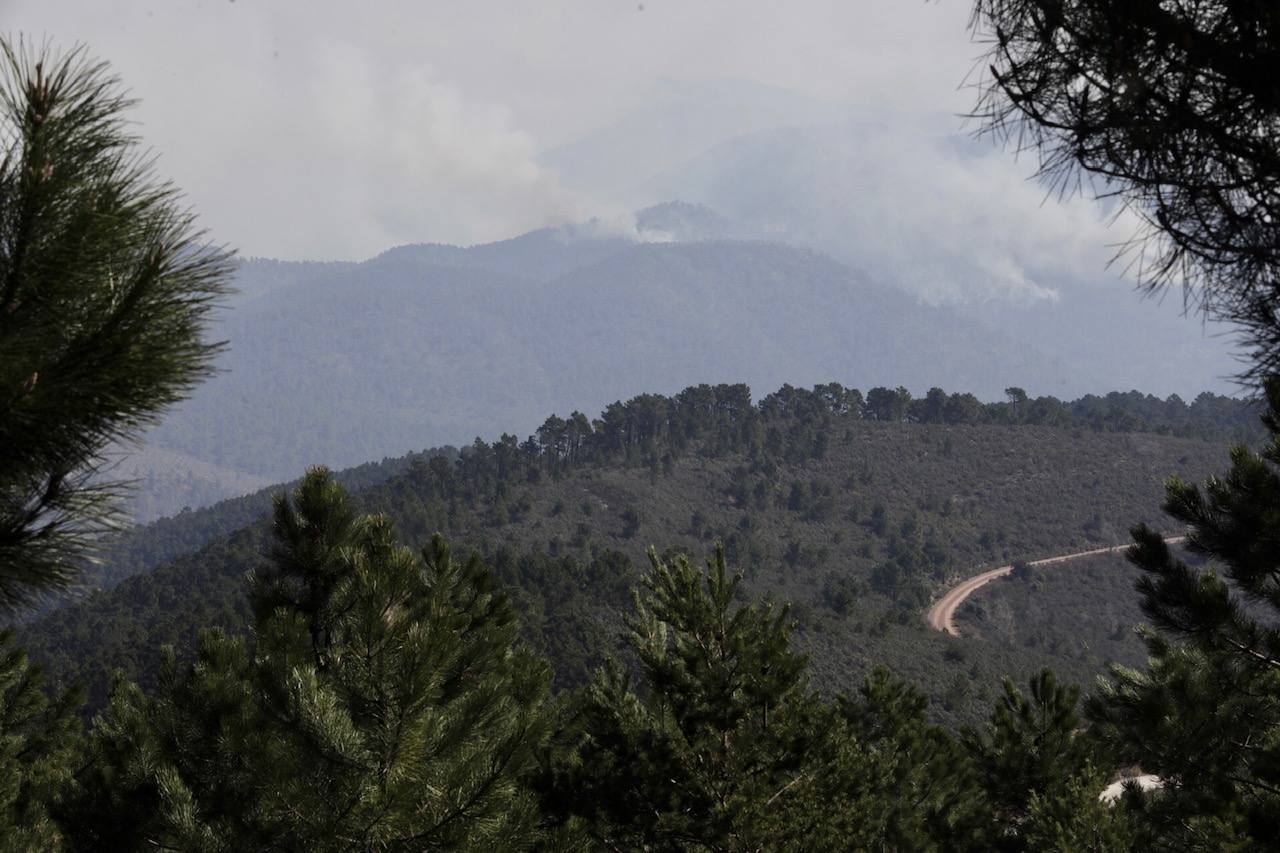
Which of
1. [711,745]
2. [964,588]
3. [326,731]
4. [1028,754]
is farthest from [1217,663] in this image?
[964,588]

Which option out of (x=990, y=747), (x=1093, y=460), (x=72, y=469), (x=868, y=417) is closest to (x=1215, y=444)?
(x=1093, y=460)

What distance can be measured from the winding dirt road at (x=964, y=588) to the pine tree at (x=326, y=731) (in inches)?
3034

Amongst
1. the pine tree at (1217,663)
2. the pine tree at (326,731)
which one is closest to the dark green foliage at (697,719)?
the pine tree at (326,731)

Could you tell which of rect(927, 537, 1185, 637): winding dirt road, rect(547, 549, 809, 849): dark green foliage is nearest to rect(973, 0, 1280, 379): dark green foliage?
rect(547, 549, 809, 849): dark green foliage

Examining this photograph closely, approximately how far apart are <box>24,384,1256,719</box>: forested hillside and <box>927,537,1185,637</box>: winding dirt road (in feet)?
5.78

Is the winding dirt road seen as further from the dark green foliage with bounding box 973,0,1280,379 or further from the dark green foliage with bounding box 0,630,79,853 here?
the dark green foliage with bounding box 973,0,1280,379

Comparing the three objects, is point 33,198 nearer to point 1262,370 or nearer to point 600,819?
point 1262,370

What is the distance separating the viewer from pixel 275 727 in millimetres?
8195

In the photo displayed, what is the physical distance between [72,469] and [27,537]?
35 centimetres

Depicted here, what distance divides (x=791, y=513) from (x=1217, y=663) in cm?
10110

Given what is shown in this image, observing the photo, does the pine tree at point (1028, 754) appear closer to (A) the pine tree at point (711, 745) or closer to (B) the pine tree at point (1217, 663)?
(A) the pine tree at point (711, 745)

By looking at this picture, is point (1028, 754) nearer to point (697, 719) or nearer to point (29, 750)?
point (697, 719)

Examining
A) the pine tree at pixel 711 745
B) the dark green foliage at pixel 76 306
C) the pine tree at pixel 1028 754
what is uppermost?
the dark green foliage at pixel 76 306

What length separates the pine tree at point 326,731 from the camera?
24.5 ft
